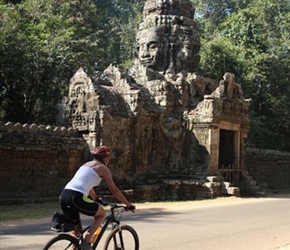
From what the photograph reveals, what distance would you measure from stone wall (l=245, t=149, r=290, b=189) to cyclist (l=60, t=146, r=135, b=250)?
1992 centimetres

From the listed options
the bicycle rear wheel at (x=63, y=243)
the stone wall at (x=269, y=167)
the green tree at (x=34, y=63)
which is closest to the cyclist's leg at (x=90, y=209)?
the bicycle rear wheel at (x=63, y=243)

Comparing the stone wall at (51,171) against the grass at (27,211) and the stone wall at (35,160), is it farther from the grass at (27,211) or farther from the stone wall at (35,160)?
the grass at (27,211)

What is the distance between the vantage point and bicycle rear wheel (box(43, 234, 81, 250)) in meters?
5.39

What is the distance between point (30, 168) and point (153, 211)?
4.31 m

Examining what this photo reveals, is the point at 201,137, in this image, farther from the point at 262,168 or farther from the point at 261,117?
the point at 261,117

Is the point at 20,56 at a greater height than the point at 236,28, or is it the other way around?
the point at 236,28

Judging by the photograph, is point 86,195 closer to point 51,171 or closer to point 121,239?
point 121,239

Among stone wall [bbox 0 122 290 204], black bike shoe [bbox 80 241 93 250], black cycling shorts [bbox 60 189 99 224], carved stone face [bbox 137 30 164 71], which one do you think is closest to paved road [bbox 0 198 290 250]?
black bike shoe [bbox 80 241 93 250]

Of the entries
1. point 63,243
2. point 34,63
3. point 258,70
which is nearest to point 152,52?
point 34,63

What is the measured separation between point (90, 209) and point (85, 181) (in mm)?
332

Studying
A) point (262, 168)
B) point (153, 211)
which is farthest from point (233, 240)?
point (262, 168)

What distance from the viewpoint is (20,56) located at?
20.9 metres

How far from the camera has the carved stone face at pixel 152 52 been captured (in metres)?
22.4

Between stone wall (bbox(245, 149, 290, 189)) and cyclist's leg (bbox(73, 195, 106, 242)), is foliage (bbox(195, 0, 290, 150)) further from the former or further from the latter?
cyclist's leg (bbox(73, 195, 106, 242))
